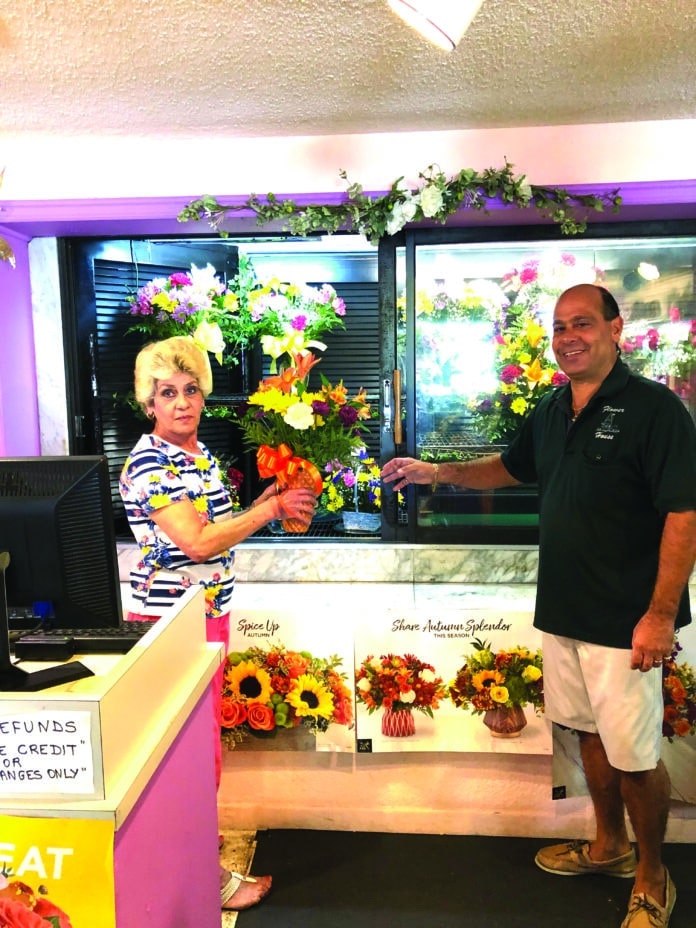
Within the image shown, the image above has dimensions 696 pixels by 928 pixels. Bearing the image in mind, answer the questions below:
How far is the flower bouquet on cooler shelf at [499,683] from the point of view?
2277mm

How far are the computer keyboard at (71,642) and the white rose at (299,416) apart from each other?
766 millimetres

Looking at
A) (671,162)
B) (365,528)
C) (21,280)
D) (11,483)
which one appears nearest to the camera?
(11,483)

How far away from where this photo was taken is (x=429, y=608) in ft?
7.88

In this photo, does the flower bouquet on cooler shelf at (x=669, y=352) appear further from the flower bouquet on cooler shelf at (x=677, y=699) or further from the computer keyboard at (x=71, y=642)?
the computer keyboard at (x=71, y=642)

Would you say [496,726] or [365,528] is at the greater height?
[365,528]

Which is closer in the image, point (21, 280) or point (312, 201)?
point (312, 201)

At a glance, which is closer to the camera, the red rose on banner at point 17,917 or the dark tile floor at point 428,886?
the red rose on banner at point 17,917

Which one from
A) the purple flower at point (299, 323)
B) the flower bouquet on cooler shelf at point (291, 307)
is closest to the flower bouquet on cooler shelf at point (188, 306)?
the flower bouquet on cooler shelf at point (291, 307)

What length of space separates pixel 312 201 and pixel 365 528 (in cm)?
129

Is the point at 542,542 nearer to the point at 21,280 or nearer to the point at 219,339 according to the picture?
the point at 219,339

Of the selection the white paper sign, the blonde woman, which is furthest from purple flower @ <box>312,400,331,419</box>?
the white paper sign

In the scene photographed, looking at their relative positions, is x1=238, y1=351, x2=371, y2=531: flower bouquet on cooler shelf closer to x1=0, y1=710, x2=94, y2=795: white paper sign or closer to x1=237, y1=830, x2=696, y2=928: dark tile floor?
x1=0, y1=710, x2=94, y2=795: white paper sign

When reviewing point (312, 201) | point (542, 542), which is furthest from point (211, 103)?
point (542, 542)

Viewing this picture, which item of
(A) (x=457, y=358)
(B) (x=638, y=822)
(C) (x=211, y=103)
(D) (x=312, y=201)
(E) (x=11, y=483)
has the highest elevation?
(C) (x=211, y=103)
